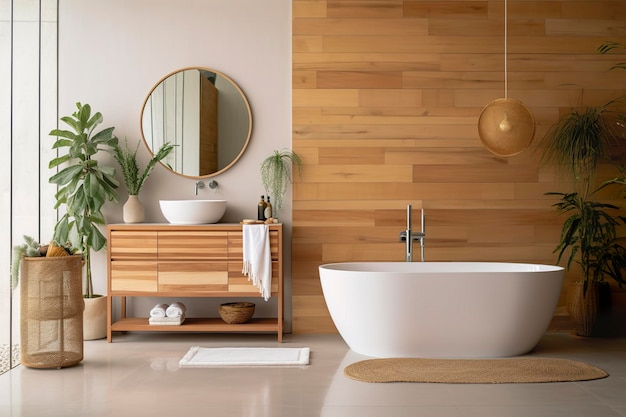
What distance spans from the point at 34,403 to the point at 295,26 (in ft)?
11.2

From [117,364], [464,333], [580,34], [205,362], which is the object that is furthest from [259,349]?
[580,34]

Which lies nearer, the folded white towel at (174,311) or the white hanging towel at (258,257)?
the white hanging towel at (258,257)

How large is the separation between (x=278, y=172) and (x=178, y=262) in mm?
1053

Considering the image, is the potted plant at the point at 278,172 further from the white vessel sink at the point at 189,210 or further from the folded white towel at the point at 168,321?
the folded white towel at the point at 168,321

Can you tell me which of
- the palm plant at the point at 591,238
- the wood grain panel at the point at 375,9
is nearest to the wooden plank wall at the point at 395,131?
the wood grain panel at the point at 375,9

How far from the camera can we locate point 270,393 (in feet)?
12.6

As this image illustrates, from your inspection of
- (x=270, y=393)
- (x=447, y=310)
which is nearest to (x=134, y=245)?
(x=270, y=393)

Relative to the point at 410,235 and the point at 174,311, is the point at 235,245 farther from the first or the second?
the point at 410,235

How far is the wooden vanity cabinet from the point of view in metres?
5.21

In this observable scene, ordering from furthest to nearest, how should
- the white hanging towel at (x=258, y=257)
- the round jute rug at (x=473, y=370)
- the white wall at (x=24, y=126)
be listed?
the white hanging towel at (x=258, y=257), the white wall at (x=24, y=126), the round jute rug at (x=473, y=370)

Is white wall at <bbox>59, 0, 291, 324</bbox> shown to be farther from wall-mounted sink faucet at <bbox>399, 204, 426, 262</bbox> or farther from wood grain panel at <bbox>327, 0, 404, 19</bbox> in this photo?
wall-mounted sink faucet at <bbox>399, 204, 426, 262</bbox>

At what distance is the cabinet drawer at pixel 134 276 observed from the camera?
521cm

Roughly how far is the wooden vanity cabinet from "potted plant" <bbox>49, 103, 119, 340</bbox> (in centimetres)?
24

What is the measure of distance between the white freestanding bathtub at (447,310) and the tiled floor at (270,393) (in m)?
0.27
